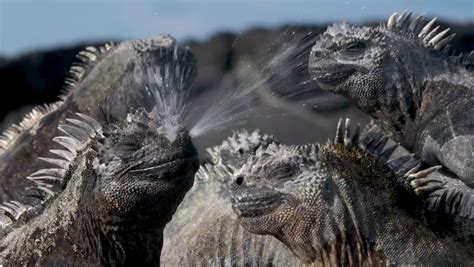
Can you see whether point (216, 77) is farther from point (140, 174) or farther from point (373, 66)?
point (140, 174)

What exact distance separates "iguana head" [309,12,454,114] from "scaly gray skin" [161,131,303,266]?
0.42 metres

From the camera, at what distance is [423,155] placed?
206 inches

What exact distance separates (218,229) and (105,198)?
4.55ft

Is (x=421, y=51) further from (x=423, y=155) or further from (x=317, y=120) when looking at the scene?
(x=317, y=120)

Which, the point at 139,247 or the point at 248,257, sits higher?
the point at 139,247

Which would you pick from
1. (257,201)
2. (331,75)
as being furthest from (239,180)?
(331,75)

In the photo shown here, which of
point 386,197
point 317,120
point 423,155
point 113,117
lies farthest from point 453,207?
point 317,120

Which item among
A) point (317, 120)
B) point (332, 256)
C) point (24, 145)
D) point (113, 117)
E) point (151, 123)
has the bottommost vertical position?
point (317, 120)

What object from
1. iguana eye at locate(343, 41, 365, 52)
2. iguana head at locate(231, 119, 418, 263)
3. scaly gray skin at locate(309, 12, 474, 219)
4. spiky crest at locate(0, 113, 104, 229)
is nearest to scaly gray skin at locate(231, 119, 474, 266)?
iguana head at locate(231, 119, 418, 263)

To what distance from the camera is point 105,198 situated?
4125 mm

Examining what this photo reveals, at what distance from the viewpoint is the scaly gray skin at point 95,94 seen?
5.88 meters

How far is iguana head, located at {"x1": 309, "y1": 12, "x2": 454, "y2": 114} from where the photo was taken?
17.1ft

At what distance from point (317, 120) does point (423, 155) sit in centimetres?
826

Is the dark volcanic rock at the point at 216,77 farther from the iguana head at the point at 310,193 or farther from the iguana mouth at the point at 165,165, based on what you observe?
the iguana mouth at the point at 165,165
